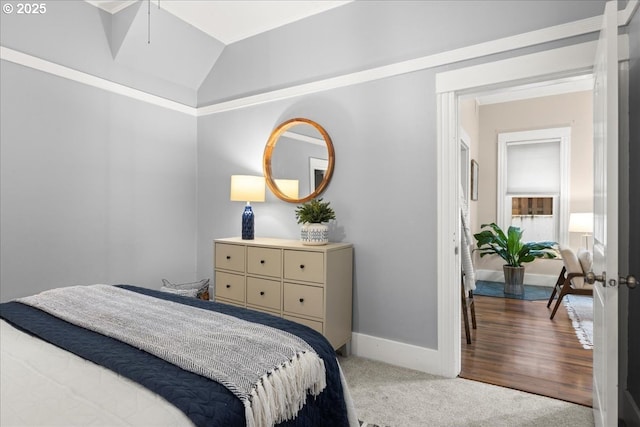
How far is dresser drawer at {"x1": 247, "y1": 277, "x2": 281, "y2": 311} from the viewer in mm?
2750

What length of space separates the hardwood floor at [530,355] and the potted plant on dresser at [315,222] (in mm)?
1370

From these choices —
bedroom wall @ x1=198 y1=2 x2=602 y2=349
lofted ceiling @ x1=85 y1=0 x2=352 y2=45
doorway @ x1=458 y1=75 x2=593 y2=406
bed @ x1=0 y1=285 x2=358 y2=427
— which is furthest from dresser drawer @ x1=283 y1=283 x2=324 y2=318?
lofted ceiling @ x1=85 y1=0 x2=352 y2=45

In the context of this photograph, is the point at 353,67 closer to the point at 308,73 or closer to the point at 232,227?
the point at 308,73

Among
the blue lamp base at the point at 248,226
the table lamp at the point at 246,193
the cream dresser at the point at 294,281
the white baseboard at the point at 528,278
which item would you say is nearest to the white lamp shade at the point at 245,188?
the table lamp at the point at 246,193

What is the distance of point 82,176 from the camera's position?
3004 mm

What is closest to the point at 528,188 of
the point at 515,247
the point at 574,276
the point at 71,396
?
the point at 515,247

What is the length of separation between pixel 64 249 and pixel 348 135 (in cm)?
242

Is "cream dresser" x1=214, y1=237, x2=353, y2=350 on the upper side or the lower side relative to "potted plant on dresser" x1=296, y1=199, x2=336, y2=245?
lower

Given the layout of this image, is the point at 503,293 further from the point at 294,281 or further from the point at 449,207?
the point at 294,281

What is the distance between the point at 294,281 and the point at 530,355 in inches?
76.2

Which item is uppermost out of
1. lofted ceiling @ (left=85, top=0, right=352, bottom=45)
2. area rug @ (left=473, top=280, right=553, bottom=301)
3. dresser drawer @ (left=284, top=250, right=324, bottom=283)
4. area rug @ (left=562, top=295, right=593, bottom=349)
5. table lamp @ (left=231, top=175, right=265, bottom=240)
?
lofted ceiling @ (left=85, top=0, right=352, bottom=45)

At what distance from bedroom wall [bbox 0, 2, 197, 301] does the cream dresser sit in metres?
0.95

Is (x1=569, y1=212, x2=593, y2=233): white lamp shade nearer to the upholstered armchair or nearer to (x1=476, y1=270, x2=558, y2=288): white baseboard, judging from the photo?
(x1=476, y1=270, x2=558, y2=288): white baseboard

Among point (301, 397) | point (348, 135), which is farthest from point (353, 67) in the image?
point (301, 397)
